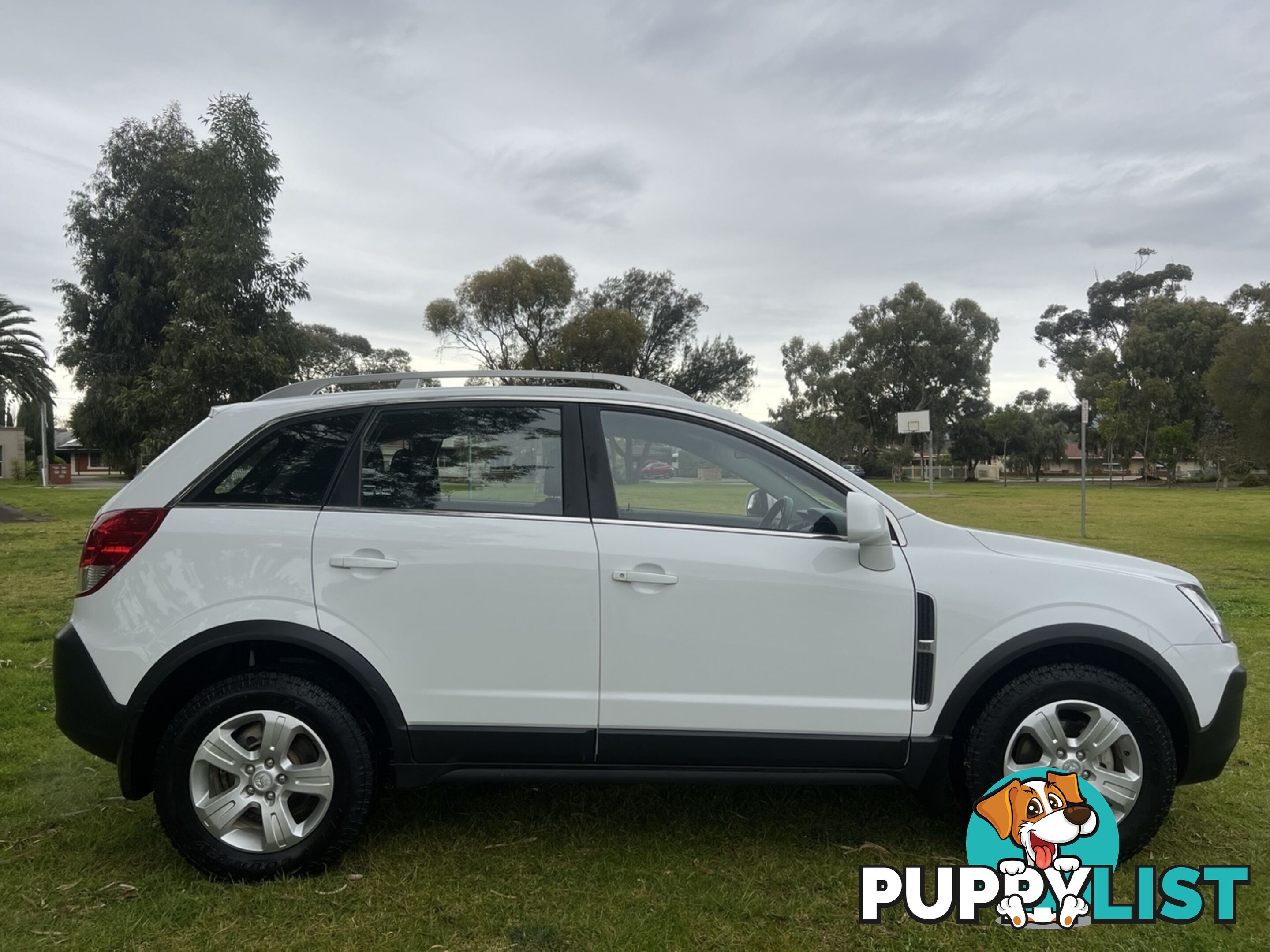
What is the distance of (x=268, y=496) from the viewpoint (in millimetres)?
3152

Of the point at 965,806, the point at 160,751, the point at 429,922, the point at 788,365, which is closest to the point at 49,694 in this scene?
the point at 160,751

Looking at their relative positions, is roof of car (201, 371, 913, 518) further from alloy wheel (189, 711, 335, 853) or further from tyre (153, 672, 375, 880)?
alloy wheel (189, 711, 335, 853)

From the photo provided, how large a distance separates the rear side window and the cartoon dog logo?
262 cm

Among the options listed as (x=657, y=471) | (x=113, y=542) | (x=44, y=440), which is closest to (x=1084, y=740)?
(x=657, y=471)

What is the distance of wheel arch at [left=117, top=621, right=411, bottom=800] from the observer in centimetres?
298

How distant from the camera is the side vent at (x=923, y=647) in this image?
308cm

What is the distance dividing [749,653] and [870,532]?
58 cm

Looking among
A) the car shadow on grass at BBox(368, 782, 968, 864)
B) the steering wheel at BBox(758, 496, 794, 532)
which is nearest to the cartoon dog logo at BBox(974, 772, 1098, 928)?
the car shadow on grass at BBox(368, 782, 968, 864)

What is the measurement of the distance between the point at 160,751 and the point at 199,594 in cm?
54

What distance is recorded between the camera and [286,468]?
319 centimetres

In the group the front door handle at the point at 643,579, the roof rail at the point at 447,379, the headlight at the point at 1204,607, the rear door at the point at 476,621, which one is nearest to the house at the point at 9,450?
the roof rail at the point at 447,379

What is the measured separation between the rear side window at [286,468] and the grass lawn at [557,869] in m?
1.13

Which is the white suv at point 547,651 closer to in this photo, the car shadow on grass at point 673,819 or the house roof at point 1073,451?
the car shadow on grass at point 673,819

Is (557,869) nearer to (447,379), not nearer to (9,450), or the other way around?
(447,379)
